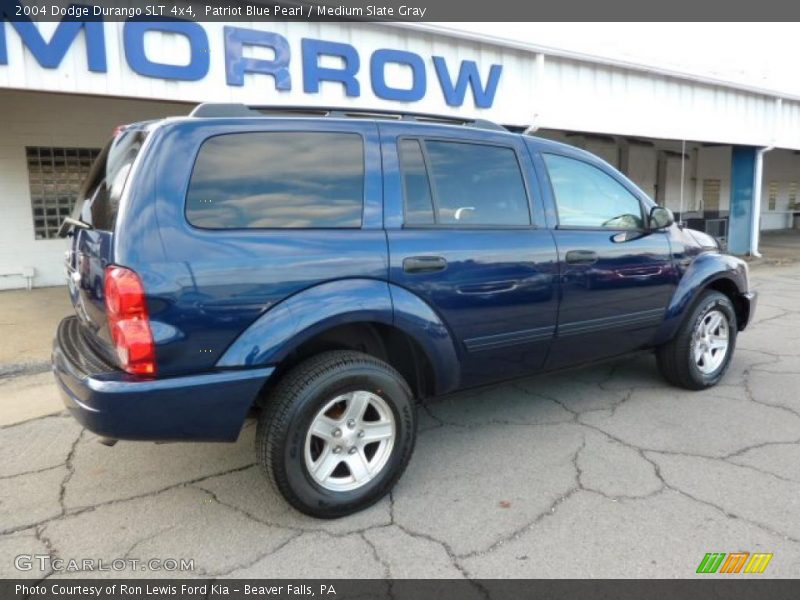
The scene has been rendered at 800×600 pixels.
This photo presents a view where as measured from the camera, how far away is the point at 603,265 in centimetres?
375

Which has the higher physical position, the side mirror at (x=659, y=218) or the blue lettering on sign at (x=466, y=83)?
the blue lettering on sign at (x=466, y=83)

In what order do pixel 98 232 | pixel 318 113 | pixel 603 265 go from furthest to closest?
pixel 603 265, pixel 318 113, pixel 98 232

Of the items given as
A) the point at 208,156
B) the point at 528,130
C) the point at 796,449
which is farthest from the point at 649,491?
the point at 528,130

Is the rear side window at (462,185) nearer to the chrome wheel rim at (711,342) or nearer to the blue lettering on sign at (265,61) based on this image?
the chrome wheel rim at (711,342)

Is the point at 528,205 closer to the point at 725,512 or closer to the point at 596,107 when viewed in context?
the point at 725,512

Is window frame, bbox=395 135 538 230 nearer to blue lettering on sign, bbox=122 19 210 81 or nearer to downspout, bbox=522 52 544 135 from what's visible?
blue lettering on sign, bbox=122 19 210 81

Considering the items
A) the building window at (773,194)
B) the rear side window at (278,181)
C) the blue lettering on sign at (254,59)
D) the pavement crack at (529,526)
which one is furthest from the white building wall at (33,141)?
the building window at (773,194)

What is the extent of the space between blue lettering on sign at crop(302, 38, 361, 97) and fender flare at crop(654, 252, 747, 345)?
16.4ft

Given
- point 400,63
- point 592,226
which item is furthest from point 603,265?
point 400,63

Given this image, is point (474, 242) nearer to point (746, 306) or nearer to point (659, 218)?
point (659, 218)

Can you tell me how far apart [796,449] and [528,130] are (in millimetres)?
7167

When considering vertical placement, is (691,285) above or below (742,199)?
below

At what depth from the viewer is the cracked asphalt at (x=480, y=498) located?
2557 mm

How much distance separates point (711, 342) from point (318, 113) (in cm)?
346
